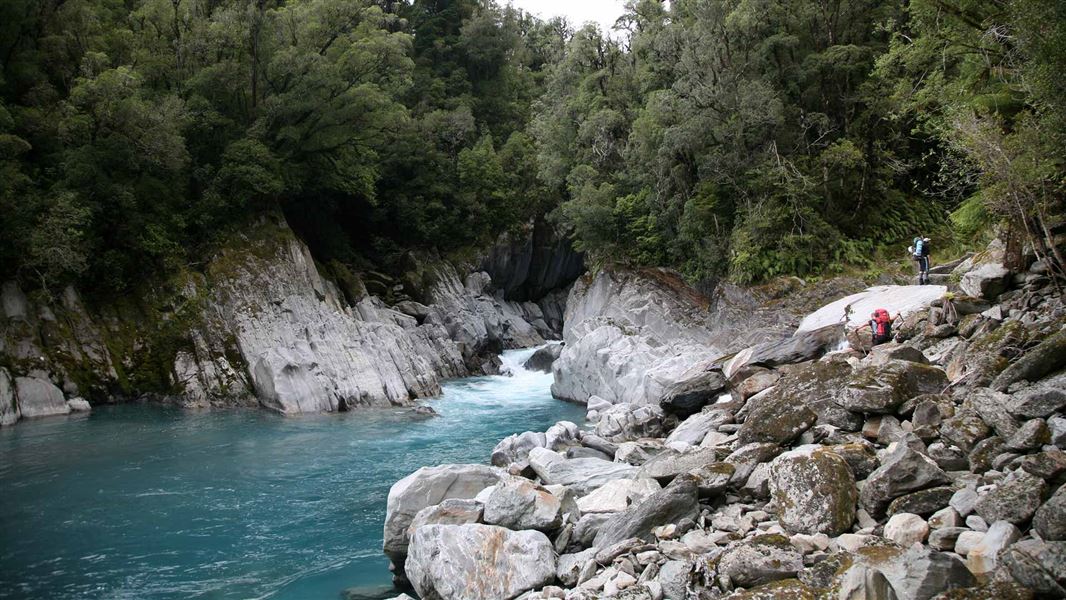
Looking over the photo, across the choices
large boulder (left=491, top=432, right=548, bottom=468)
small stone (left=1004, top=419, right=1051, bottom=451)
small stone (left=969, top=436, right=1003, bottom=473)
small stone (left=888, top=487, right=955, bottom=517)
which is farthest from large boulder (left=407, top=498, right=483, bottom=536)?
small stone (left=1004, top=419, right=1051, bottom=451)

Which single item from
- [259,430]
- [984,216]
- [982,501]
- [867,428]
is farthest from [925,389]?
[259,430]

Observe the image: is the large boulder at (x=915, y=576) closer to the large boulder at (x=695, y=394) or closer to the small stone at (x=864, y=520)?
the small stone at (x=864, y=520)

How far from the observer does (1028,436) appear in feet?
23.5

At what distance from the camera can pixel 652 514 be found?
798 centimetres

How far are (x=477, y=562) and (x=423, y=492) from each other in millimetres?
2434

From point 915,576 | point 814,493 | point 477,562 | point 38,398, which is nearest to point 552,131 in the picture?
point 38,398

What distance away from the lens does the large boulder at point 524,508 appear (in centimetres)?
862

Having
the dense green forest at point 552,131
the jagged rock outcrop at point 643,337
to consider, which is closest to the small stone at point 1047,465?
the dense green forest at point 552,131

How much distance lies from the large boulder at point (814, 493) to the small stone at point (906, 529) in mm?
508

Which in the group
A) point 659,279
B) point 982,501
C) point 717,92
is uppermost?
point 717,92

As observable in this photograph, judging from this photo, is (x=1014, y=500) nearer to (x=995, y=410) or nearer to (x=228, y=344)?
(x=995, y=410)

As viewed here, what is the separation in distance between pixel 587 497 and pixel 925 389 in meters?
5.11

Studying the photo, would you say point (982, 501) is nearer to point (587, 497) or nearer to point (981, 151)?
point (587, 497)

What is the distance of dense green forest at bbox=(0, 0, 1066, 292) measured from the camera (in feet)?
74.4
